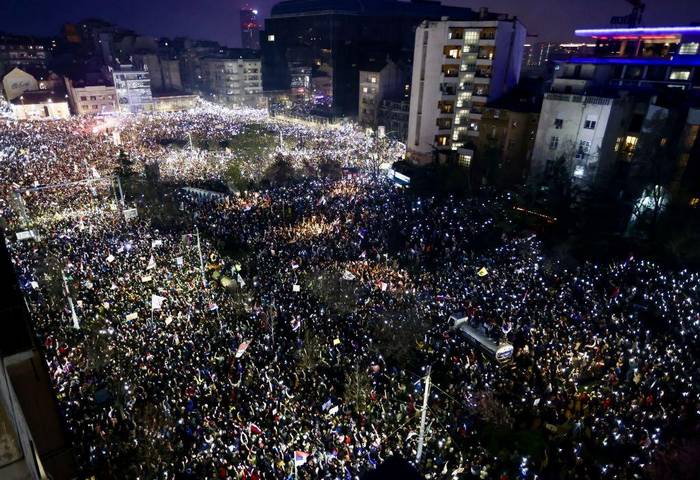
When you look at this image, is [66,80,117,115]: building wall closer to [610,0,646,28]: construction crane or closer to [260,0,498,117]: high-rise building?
[260,0,498,117]: high-rise building

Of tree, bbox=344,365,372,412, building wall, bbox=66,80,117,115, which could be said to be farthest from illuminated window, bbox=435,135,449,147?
building wall, bbox=66,80,117,115

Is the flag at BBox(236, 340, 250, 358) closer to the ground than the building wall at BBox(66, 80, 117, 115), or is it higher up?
closer to the ground

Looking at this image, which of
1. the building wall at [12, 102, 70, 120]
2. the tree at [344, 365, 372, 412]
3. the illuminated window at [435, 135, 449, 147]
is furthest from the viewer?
the building wall at [12, 102, 70, 120]

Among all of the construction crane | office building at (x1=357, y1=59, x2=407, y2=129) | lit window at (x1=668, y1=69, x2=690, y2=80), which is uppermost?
the construction crane

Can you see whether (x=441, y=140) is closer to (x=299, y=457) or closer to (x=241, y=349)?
(x=241, y=349)

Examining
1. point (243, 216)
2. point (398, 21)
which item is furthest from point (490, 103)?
point (398, 21)

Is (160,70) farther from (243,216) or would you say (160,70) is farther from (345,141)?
(243,216)
